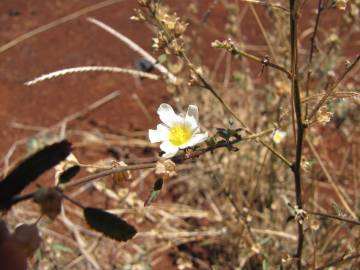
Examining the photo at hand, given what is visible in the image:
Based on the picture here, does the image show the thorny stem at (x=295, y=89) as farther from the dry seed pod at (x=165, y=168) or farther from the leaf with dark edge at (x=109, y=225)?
the leaf with dark edge at (x=109, y=225)

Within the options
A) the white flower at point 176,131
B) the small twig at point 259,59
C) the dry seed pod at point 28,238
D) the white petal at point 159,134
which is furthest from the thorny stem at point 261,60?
the dry seed pod at point 28,238

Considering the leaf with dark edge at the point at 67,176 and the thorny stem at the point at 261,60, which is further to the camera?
the thorny stem at the point at 261,60

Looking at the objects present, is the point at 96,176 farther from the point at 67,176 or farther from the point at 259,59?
the point at 259,59

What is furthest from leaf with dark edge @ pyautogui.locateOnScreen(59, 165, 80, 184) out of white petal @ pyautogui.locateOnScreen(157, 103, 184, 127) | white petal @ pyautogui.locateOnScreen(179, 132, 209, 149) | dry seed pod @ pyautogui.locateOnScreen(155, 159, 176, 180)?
white petal @ pyautogui.locateOnScreen(157, 103, 184, 127)

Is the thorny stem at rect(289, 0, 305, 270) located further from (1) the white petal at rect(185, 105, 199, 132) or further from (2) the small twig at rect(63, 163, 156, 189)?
(2) the small twig at rect(63, 163, 156, 189)

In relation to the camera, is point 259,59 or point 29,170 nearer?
point 29,170

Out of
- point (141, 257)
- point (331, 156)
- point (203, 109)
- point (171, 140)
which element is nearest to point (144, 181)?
point (203, 109)

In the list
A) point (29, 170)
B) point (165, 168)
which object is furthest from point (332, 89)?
point (29, 170)
